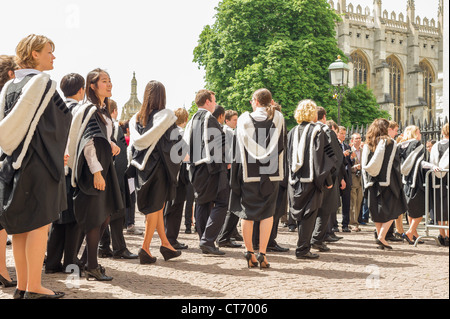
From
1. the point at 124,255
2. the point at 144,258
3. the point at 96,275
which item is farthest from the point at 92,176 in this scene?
the point at 124,255

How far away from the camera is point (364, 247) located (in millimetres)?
8477

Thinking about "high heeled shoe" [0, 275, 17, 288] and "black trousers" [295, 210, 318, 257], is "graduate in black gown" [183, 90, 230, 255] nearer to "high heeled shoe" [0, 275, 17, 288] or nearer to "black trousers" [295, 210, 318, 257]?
"black trousers" [295, 210, 318, 257]

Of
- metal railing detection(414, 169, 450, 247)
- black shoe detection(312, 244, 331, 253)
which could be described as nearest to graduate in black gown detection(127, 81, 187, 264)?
black shoe detection(312, 244, 331, 253)

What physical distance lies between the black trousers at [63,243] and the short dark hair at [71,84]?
1397 mm

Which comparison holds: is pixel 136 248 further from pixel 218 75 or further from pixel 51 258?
pixel 218 75

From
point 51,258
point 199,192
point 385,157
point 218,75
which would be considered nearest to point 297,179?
point 199,192

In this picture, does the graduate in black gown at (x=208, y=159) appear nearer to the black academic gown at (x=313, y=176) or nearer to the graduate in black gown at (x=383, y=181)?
the black academic gown at (x=313, y=176)

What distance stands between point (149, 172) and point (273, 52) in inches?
954

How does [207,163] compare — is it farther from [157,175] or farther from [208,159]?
[157,175]

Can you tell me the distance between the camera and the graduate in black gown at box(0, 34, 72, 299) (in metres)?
4.16

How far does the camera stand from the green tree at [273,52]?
2934cm

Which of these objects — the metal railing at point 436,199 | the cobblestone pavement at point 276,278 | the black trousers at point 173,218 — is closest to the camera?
the cobblestone pavement at point 276,278

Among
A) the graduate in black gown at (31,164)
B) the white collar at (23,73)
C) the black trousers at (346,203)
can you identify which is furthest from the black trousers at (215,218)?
the black trousers at (346,203)

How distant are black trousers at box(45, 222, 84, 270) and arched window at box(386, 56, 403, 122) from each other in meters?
57.2
